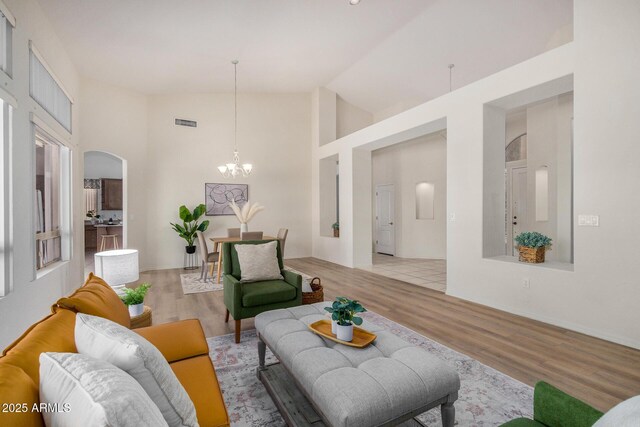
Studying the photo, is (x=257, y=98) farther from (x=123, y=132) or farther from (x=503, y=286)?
(x=503, y=286)

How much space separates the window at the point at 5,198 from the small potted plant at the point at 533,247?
16.6 ft

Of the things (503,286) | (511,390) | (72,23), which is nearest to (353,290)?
(503,286)

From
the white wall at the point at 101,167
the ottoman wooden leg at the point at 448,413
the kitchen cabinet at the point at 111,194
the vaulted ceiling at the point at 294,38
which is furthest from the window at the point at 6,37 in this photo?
the kitchen cabinet at the point at 111,194

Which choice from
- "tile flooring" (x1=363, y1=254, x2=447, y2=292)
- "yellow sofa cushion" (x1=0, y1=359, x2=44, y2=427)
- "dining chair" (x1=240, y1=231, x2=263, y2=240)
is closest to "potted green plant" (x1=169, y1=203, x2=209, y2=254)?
"dining chair" (x1=240, y1=231, x2=263, y2=240)

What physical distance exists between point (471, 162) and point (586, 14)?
179 cm

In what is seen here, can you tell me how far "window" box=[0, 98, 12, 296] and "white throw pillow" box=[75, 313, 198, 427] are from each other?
2087 mm

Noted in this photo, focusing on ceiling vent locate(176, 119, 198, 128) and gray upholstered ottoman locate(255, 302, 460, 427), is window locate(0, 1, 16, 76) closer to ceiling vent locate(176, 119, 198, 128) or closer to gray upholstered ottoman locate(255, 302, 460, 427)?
gray upholstered ottoman locate(255, 302, 460, 427)

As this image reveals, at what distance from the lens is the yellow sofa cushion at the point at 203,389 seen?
1.20m

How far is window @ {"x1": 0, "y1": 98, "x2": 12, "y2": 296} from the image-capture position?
2438 mm

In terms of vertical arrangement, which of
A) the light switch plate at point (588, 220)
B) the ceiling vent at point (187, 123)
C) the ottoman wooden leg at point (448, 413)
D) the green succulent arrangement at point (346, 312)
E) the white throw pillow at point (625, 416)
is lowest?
the ottoman wooden leg at point (448, 413)

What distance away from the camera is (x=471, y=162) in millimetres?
4160

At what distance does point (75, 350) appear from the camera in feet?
3.95

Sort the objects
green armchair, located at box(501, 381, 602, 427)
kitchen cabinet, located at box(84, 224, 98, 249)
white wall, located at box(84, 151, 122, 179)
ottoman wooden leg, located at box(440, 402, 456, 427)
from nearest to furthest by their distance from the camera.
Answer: green armchair, located at box(501, 381, 602, 427) < ottoman wooden leg, located at box(440, 402, 456, 427) < kitchen cabinet, located at box(84, 224, 98, 249) < white wall, located at box(84, 151, 122, 179)

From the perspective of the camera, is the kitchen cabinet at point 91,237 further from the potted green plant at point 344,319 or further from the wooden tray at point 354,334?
the potted green plant at point 344,319
